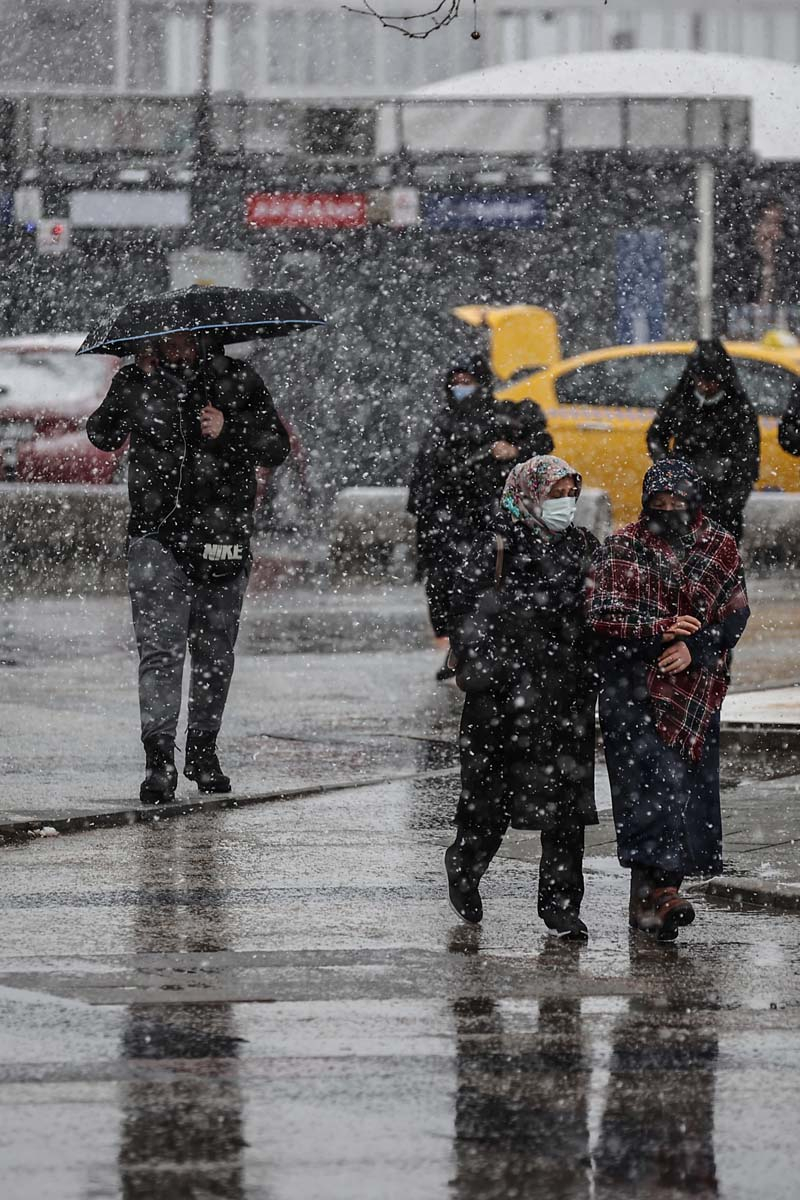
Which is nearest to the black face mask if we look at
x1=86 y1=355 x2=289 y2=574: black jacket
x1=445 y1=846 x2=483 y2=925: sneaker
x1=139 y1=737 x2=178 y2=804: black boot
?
x1=445 y1=846 x2=483 y2=925: sneaker

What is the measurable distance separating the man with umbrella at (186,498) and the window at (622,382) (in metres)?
11.3

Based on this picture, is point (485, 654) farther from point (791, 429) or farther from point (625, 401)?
point (625, 401)

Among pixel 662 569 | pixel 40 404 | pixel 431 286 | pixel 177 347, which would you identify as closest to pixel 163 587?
pixel 177 347

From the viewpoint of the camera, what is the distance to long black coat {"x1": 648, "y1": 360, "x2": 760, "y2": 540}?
12.3 meters

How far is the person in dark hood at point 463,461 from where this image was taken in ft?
40.0

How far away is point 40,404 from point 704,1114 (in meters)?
16.9

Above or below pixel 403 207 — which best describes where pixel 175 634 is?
below

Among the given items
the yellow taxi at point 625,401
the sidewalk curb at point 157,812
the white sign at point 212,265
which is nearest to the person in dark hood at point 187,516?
the sidewalk curb at point 157,812

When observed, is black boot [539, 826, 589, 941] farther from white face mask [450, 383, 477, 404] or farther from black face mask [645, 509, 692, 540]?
white face mask [450, 383, 477, 404]

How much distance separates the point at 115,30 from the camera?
131 ft

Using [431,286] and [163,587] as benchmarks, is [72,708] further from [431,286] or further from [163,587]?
[431,286]

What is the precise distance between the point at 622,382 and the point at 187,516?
1180 cm

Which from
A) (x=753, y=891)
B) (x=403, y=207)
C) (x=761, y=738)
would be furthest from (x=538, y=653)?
(x=403, y=207)

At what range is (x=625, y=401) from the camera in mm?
20578
